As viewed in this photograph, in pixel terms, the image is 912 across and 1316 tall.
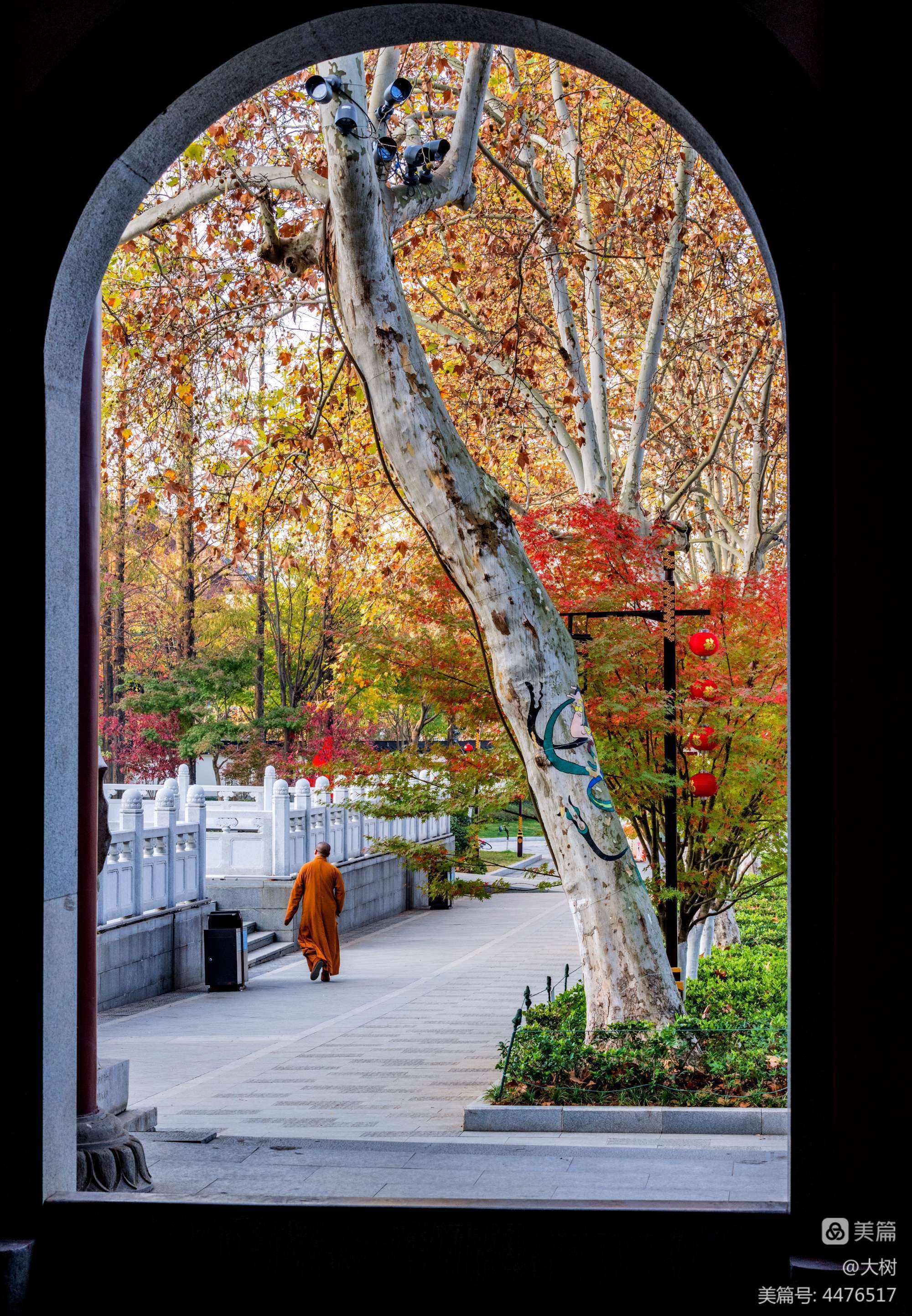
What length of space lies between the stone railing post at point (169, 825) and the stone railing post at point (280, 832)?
12.4 ft

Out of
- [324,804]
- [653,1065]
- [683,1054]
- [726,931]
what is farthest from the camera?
[324,804]

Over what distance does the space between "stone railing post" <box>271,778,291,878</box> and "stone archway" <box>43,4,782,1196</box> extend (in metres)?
16.6

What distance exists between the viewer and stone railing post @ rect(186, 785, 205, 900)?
16734 mm

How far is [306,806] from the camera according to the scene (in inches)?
832

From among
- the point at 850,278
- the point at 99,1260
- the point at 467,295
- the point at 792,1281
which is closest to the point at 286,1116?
the point at 99,1260

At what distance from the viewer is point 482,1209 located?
3.09m

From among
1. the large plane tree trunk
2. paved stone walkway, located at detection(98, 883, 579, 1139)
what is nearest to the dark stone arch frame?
the large plane tree trunk

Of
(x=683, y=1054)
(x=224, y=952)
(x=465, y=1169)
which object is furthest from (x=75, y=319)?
(x=224, y=952)

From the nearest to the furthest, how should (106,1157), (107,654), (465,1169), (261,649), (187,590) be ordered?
(106,1157)
(465,1169)
(187,590)
(261,649)
(107,654)

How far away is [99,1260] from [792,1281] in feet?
5.94

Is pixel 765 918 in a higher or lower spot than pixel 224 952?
lower

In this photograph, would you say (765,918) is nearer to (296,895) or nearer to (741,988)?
(296,895)

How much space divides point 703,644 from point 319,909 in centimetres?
825
